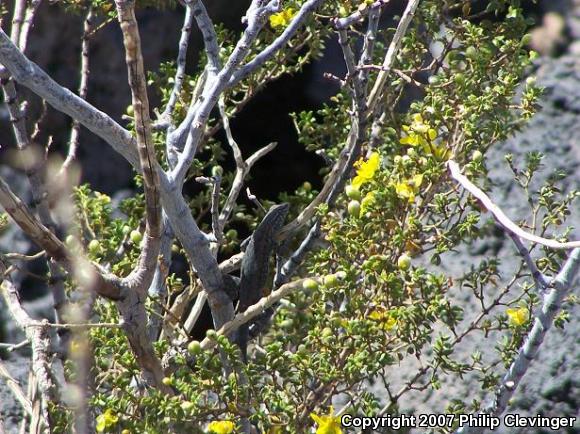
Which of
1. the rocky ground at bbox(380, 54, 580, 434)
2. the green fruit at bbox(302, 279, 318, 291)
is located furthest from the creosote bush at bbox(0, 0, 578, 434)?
the rocky ground at bbox(380, 54, 580, 434)

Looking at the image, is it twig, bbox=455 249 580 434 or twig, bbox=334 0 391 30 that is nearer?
twig, bbox=455 249 580 434

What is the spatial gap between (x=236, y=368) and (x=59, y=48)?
6.51 ft

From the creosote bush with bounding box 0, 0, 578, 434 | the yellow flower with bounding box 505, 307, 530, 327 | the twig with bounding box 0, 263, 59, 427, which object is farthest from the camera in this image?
the twig with bounding box 0, 263, 59, 427

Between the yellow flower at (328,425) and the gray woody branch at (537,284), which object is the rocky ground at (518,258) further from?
the yellow flower at (328,425)

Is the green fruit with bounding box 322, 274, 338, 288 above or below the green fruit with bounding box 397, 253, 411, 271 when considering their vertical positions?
below

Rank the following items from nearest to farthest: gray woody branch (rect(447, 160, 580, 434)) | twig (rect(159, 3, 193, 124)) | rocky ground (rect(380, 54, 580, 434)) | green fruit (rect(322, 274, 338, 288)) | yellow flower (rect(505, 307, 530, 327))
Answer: gray woody branch (rect(447, 160, 580, 434)) < green fruit (rect(322, 274, 338, 288)) < yellow flower (rect(505, 307, 530, 327)) < twig (rect(159, 3, 193, 124)) < rocky ground (rect(380, 54, 580, 434))

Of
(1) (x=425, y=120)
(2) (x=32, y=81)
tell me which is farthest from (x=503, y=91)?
(2) (x=32, y=81)

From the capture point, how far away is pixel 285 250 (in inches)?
93.4

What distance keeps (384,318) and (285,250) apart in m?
0.64

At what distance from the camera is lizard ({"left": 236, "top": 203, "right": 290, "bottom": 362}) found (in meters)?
2.05

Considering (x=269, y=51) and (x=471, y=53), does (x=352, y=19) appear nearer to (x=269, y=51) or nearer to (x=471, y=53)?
(x=269, y=51)

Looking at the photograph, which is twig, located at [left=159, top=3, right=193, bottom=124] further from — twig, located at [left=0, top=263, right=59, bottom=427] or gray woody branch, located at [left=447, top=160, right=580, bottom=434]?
gray woody branch, located at [left=447, top=160, right=580, bottom=434]

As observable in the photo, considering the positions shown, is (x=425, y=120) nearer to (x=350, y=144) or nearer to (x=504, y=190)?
(x=350, y=144)

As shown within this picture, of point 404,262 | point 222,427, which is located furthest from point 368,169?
point 222,427
